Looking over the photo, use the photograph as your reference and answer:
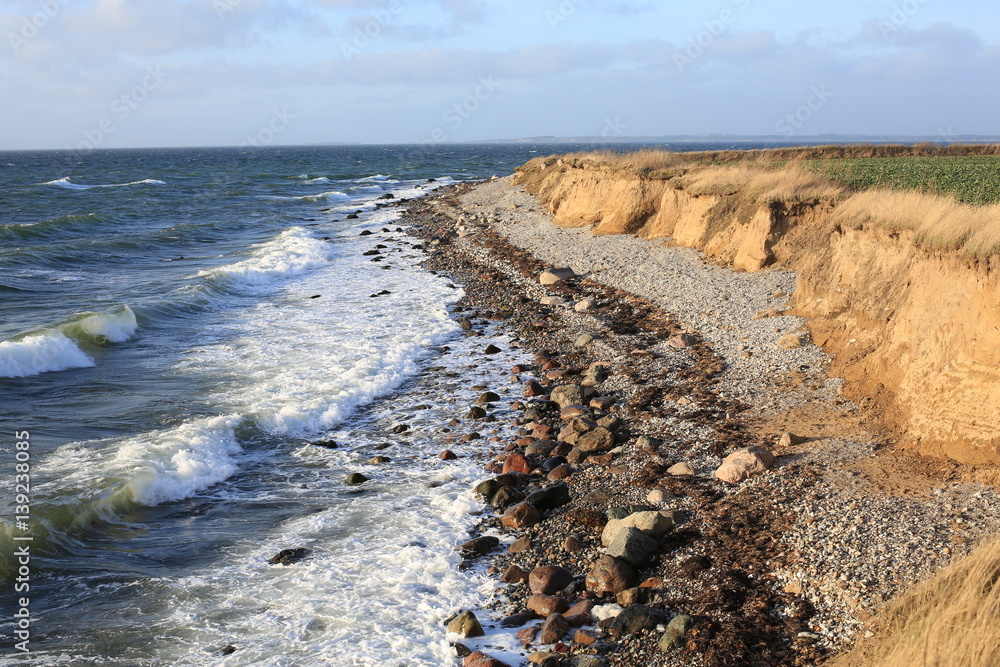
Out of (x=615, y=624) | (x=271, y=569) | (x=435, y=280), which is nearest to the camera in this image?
(x=615, y=624)

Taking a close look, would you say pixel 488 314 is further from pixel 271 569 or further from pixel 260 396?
pixel 271 569

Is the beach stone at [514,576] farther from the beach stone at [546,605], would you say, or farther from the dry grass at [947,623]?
the dry grass at [947,623]

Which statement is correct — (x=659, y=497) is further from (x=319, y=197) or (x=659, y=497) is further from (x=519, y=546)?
(x=319, y=197)

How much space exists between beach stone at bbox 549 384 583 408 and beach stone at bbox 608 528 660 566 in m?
4.55

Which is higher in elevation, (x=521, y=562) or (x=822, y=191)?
(x=822, y=191)

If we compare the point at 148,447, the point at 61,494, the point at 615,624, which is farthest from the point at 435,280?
the point at 615,624

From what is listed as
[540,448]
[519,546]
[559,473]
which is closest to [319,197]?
[540,448]

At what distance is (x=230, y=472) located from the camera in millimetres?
9922

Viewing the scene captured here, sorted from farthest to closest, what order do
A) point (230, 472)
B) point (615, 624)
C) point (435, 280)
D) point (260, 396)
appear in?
point (435, 280), point (260, 396), point (230, 472), point (615, 624)

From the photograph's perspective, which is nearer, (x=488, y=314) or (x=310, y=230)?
(x=488, y=314)

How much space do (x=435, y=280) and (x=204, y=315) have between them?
24.4 ft

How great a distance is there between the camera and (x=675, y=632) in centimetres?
583

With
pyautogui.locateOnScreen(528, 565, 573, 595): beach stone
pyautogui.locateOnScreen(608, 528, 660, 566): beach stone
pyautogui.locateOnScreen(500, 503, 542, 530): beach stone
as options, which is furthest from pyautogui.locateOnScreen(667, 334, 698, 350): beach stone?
pyautogui.locateOnScreen(528, 565, 573, 595): beach stone

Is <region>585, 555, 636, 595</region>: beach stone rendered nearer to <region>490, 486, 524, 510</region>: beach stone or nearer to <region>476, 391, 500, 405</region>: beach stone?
<region>490, 486, 524, 510</region>: beach stone
